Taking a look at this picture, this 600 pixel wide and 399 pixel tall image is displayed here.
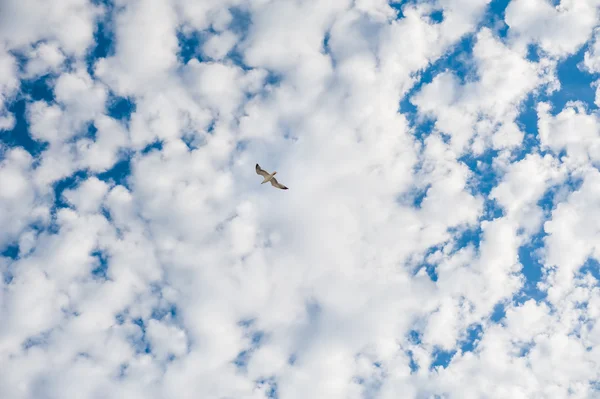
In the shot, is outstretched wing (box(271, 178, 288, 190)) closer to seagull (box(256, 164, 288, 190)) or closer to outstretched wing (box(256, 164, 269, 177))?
seagull (box(256, 164, 288, 190))

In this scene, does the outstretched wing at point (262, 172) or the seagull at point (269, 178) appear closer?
the seagull at point (269, 178)

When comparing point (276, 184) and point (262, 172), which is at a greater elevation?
point (262, 172)

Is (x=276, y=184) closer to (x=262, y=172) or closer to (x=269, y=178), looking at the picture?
(x=269, y=178)

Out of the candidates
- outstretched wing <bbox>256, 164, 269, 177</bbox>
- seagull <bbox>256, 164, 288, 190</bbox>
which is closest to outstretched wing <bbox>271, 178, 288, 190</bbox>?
seagull <bbox>256, 164, 288, 190</bbox>

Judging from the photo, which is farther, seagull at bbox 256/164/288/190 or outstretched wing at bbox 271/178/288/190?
outstretched wing at bbox 271/178/288/190

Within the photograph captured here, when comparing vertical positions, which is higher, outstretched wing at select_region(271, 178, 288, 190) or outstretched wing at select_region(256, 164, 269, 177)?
outstretched wing at select_region(256, 164, 269, 177)

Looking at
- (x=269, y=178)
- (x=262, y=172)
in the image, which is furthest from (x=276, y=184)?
(x=262, y=172)

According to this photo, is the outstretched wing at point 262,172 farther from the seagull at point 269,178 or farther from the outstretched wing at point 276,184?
the outstretched wing at point 276,184

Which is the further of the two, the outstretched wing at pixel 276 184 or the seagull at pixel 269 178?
the outstretched wing at pixel 276 184

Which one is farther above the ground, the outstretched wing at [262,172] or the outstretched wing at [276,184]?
the outstretched wing at [262,172]

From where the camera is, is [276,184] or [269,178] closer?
[269,178]

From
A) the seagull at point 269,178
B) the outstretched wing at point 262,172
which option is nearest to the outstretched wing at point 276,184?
the seagull at point 269,178

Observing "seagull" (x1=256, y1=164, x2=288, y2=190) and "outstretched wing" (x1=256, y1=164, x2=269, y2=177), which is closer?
"seagull" (x1=256, y1=164, x2=288, y2=190)

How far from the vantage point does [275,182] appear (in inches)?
1259
